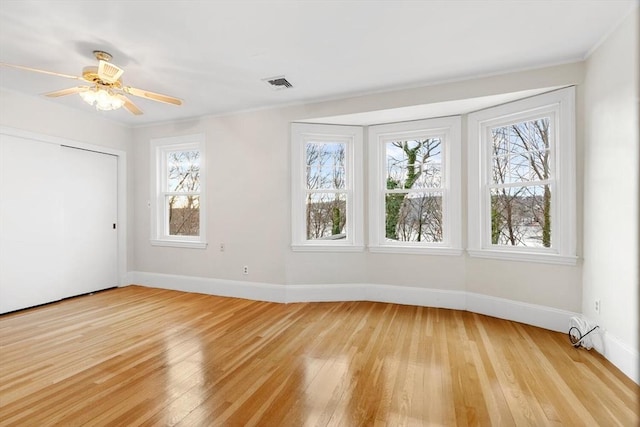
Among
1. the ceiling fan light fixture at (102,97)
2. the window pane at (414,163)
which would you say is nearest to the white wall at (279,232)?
the window pane at (414,163)

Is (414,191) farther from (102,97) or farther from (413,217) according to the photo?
(102,97)

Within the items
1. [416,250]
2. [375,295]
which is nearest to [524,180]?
[416,250]

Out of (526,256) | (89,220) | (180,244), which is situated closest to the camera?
(526,256)

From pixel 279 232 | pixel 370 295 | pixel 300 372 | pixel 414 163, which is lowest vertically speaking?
pixel 300 372

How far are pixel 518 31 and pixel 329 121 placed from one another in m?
2.11

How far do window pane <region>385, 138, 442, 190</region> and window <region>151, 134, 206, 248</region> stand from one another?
2755mm

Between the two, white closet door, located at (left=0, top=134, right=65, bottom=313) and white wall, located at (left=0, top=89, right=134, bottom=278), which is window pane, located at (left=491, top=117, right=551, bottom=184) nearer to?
white wall, located at (left=0, top=89, right=134, bottom=278)

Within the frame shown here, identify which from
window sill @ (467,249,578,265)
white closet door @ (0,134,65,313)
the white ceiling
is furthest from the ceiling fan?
window sill @ (467,249,578,265)

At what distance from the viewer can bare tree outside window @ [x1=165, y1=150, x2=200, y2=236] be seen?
4859mm

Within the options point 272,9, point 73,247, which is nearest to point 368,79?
point 272,9

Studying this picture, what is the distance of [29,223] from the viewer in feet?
12.7

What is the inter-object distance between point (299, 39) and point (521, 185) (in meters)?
2.65

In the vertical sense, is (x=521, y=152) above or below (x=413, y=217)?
A: above

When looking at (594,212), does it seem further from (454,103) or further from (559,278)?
(454,103)
